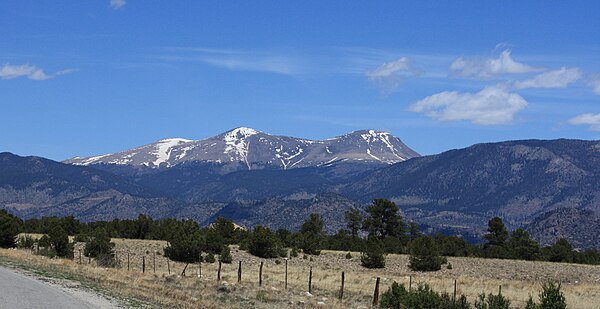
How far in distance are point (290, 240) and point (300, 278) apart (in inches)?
1402

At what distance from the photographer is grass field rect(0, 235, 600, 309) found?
35125 millimetres

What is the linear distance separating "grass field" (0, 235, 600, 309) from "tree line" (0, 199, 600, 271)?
1638 millimetres

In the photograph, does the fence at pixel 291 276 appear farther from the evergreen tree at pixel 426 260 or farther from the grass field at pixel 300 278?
the evergreen tree at pixel 426 260

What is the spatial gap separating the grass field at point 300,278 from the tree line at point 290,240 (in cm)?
164

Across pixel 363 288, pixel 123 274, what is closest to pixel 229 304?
pixel 123 274

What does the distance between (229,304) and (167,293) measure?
260 centimetres

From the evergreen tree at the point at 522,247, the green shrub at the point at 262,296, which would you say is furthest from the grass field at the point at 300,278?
the evergreen tree at the point at 522,247

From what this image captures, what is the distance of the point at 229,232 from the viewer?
94000 millimetres

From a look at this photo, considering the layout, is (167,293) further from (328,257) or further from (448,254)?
(448,254)

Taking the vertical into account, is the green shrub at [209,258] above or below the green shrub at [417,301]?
above

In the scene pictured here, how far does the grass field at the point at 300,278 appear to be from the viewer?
35125mm

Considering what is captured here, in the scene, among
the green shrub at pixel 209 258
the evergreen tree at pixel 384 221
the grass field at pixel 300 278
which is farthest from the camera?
the evergreen tree at pixel 384 221

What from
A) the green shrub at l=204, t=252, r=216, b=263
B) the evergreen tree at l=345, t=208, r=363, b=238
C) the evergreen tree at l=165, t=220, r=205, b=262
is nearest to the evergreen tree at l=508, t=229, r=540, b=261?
the evergreen tree at l=345, t=208, r=363, b=238

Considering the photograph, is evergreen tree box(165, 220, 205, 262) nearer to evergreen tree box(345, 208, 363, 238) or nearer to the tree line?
the tree line
